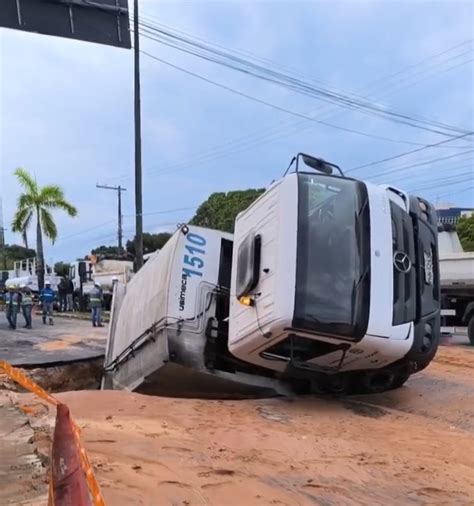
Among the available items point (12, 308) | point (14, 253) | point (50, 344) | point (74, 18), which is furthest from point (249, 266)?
point (14, 253)

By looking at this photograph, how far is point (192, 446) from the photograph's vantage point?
5730 millimetres

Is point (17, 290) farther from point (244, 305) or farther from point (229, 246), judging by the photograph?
point (244, 305)

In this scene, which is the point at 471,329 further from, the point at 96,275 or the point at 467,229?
the point at 467,229

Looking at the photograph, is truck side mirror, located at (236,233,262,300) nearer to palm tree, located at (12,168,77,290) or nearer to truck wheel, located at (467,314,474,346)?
truck wheel, located at (467,314,474,346)

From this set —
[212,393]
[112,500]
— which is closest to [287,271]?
[212,393]

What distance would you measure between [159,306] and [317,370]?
225cm

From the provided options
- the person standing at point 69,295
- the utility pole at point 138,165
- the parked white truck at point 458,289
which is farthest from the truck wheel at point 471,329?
the person standing at point 69,295

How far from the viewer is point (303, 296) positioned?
679 centimetres

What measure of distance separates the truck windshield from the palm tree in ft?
96.9

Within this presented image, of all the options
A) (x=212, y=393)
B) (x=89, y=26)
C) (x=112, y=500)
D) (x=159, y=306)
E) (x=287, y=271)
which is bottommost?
(x=212, y=393)

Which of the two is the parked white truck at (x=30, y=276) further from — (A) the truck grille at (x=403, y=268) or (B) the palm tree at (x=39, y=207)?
(A) the truck grille at (x=403, y=268)

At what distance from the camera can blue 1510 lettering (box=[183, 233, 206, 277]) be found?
837 centimetres

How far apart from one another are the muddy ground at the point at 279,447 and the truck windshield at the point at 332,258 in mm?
1149

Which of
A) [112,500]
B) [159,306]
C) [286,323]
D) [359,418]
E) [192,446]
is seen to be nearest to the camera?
[112,500]
